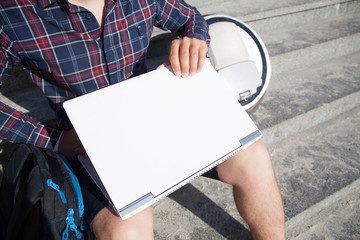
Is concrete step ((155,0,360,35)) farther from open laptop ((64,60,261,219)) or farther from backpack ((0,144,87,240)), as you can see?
backpack ((0,144,87,240))

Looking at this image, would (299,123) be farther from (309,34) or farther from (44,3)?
(44,3)

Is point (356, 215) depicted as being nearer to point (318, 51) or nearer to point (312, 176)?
point (312, 176)

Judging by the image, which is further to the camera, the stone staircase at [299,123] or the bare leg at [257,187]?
the stone staircase at [299,123]

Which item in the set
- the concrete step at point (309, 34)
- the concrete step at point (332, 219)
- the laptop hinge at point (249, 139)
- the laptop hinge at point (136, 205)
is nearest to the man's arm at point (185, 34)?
the laptop hinge at point (249, 139)

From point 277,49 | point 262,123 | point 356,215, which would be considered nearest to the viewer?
point 356,215

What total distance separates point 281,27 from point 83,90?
6.29 feet

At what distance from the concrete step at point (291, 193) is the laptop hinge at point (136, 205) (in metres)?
0.62

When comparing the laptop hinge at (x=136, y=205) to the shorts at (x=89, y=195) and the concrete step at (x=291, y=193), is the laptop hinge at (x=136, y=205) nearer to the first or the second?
the shorts at (x=89, y=195)

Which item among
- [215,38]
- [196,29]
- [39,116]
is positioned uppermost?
[196,29]

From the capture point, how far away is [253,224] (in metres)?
0.90

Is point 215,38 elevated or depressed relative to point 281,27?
elevated

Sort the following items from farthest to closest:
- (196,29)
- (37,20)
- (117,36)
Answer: (196,29) < (117,36) < (37,20)

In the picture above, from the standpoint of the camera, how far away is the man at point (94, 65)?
735 millimetres

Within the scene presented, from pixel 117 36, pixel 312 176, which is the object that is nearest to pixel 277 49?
pixel 312 176
